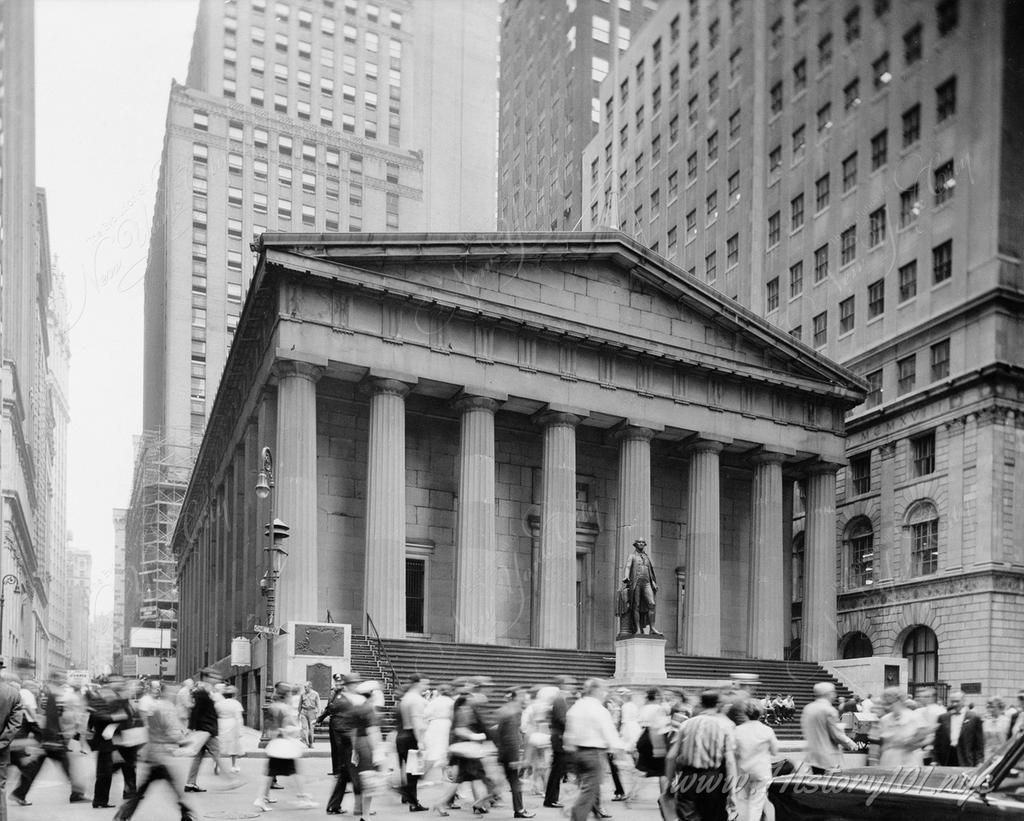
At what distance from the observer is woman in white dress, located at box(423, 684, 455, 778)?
1662 cm

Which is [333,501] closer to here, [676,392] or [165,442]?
[676,392]

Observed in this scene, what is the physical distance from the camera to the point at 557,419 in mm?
38188

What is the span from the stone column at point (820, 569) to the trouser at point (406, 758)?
28782mm

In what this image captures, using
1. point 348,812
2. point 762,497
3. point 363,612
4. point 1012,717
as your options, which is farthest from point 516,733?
point 762,497

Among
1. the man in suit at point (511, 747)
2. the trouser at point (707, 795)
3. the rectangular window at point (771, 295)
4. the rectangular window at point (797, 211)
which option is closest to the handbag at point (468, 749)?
the man in suit at point (511, 747)

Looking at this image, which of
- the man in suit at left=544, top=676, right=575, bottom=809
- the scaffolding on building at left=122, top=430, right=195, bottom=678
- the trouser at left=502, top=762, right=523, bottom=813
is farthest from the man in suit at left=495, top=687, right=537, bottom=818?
the scaffolding on building at left=122, top=430, right=195, bottom=678

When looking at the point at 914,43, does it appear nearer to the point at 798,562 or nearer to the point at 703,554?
the point at 703,554

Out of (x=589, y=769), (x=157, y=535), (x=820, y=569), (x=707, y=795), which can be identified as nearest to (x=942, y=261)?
(x=820, y=569)

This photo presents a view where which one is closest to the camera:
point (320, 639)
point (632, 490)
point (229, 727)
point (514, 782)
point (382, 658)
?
point (514, 782)

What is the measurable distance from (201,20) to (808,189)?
39.7 metres

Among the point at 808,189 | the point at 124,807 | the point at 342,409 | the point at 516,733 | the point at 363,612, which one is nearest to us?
the point at 124,807

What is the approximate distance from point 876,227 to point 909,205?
106 inches

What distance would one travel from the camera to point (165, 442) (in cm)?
8138

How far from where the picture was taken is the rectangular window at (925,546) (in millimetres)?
44469
